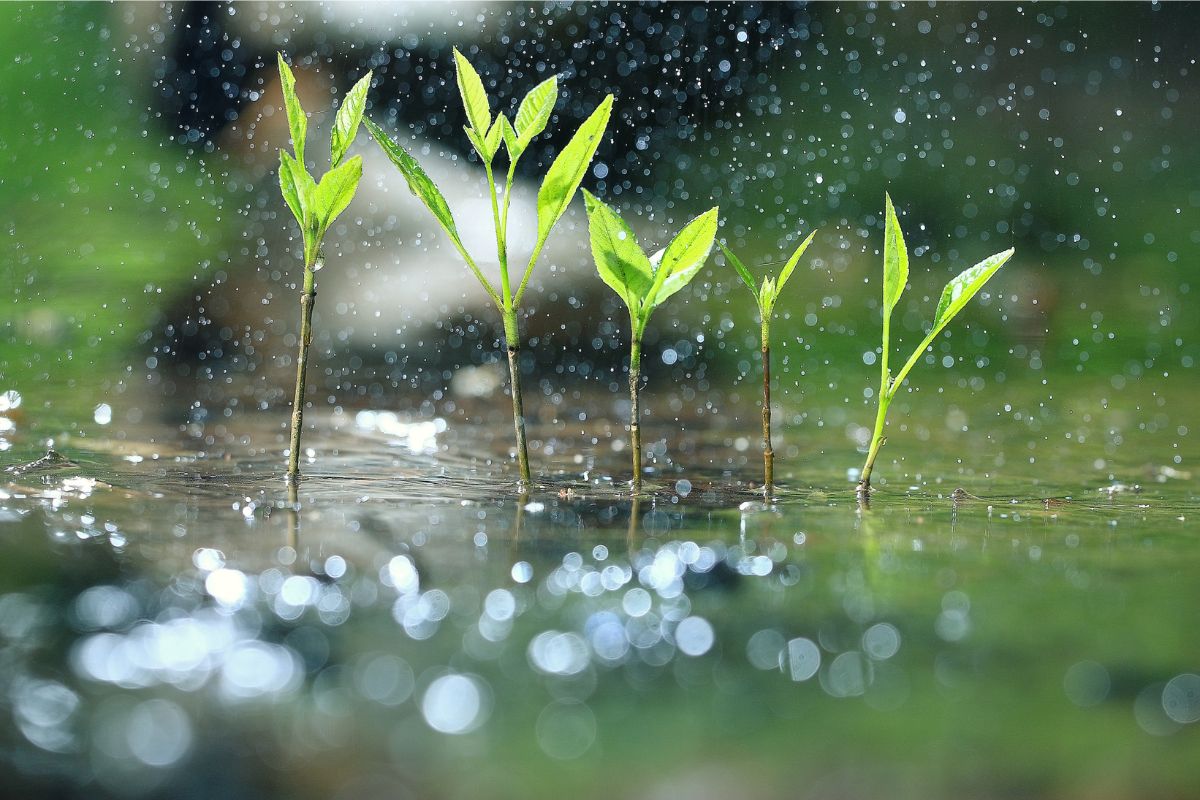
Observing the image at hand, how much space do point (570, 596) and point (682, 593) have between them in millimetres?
112

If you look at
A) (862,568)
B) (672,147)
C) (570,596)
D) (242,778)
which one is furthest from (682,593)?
(672,147)

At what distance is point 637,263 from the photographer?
1.62m

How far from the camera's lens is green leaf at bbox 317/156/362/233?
1.57 metres

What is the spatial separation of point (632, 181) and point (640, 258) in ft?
11.5

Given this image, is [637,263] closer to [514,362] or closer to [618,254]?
[618,254]

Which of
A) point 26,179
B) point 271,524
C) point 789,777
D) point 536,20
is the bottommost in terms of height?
point 789,777

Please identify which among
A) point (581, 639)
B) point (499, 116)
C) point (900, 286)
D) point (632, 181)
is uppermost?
point (632, 181)

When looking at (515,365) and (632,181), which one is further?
(632,181)

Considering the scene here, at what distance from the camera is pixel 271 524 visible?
4.46 feet

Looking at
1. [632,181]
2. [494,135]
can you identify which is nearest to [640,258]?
[494,135]

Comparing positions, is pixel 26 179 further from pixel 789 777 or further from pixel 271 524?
pixel 789 777

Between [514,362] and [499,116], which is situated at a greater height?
[499,116]

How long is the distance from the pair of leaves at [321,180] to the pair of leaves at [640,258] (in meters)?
0.34

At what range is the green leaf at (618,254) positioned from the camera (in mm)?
1588
